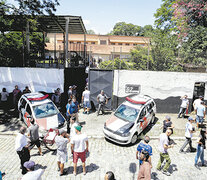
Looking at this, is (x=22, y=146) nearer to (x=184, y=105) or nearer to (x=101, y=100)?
(x=101, y=100)

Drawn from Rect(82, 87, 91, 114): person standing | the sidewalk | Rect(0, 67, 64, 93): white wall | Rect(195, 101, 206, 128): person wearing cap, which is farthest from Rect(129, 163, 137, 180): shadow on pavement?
Rect(0, 67, 64, 93): white wall

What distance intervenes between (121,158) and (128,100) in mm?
3558


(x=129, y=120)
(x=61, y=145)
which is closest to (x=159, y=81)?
(x=129, y=120)

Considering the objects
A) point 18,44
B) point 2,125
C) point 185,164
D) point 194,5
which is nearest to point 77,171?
point 185,164

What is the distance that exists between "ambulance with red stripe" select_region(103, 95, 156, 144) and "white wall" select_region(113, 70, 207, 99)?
2808mm

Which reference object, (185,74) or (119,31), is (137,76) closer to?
(185,74)

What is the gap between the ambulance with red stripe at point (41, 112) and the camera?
27.4ft

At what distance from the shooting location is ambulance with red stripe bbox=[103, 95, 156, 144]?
7.91 m

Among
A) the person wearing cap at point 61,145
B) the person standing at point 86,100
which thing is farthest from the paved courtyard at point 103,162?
the person standing at point 86,100

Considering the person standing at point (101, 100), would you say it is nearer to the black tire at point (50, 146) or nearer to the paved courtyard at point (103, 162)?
the paved courtyard at point (103, 162)

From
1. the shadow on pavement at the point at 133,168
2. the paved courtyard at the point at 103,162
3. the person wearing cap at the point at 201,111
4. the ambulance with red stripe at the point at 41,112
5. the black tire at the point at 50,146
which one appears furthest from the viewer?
the person wearing cap at the point at 201,111

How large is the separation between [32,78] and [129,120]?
840cm

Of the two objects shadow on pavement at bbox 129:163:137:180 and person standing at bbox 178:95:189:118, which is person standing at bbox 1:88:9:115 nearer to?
shadow on pavement at bbox 129:163:137:180

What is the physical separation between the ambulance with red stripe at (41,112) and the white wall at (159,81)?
5.23 metres
